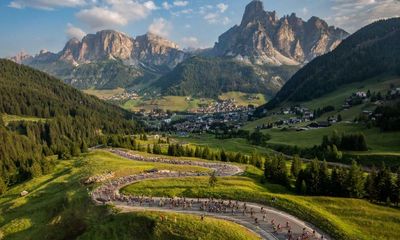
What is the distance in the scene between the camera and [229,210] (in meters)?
72.8

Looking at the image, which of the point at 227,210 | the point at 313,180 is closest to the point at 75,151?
the point at 227,210

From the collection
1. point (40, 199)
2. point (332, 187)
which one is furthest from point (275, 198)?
point (40, 199)

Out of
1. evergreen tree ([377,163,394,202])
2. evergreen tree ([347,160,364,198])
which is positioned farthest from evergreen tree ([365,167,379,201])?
Result: evergreen tree ([347,160,364,198])

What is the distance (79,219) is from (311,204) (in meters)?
48.5

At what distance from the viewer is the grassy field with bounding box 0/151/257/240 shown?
2491 inches

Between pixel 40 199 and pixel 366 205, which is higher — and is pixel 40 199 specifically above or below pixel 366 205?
below

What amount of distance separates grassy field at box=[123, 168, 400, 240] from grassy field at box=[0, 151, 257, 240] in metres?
13.2

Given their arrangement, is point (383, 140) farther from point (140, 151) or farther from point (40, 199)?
point (40, 199)

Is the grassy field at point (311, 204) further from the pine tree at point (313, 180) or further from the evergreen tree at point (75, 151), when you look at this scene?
the evergreen tree at point (75, 151)

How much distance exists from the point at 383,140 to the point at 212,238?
13321cm

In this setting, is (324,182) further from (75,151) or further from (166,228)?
(75,151)

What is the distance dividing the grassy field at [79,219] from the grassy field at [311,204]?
43.1ft

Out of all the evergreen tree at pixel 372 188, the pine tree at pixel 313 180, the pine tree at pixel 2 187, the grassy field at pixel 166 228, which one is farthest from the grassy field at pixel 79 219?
the evergreen tree at pixel 372 188

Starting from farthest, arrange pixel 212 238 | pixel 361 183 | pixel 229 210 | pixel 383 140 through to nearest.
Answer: pixel 383 140 < pixel 361 183 < pixel 229 210 < pixel 212 238
